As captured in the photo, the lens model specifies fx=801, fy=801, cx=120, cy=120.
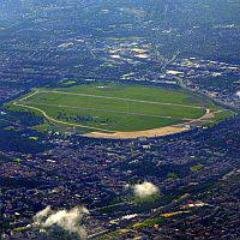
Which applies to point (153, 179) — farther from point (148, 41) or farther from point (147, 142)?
point (148, 41)

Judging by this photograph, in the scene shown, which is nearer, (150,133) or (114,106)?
(150,133)

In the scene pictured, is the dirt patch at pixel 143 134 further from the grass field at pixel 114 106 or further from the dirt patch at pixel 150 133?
the grass field at pixel 114 106

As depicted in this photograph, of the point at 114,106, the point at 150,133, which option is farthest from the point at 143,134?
the point at 114,106

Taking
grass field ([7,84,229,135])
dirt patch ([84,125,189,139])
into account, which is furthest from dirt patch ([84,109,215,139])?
grass field ([7,84,229,135])

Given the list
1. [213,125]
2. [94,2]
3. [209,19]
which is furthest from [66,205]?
[94,2]

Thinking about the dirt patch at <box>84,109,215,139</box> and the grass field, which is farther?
the grass field

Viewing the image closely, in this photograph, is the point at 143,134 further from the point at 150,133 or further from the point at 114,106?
the point at 114,106

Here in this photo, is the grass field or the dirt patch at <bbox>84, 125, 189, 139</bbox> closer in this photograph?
the dirt patch at <bbox>84, 125, 189, 139</bbox>

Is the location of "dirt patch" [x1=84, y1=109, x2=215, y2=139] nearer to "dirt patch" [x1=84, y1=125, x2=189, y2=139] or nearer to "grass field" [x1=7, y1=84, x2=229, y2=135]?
"dirt patch" [x1=84, y1=125, x2=189, y2=139]
